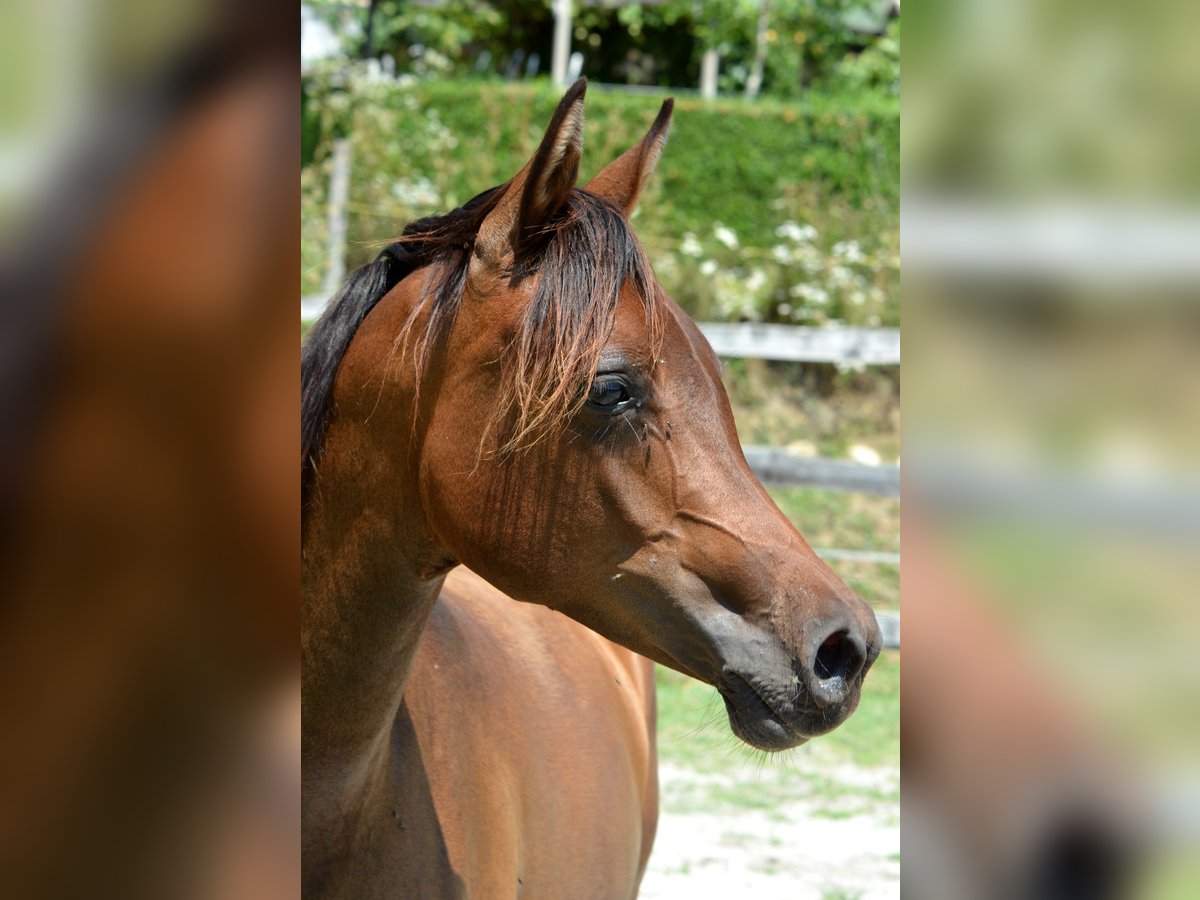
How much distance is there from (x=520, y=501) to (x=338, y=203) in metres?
8.93

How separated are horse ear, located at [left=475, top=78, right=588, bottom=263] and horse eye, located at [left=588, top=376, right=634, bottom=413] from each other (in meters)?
0.24

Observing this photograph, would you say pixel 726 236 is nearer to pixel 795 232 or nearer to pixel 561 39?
pixel 795 232

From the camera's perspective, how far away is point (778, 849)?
4.17 metres

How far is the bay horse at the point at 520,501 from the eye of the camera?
4.59 ft

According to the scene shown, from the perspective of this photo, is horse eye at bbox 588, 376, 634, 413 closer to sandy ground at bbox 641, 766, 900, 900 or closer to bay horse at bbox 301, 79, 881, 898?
bay horse at bbox 301, 79, 881, 898

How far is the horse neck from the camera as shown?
1559 mm
